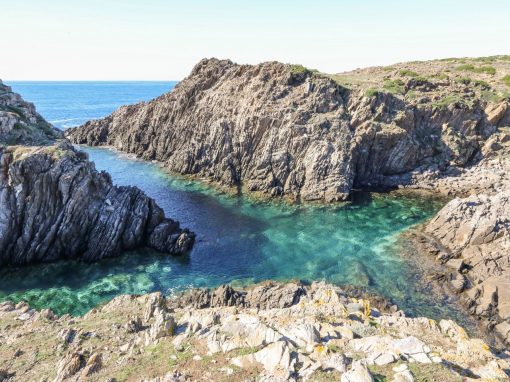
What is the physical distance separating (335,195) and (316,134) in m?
12.2

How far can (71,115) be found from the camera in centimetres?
15000

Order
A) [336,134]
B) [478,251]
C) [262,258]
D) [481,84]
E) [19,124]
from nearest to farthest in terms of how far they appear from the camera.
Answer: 1. [478,251]
2. [262,258]
3. [19,124]
4. [336,134]
5. [481,84]

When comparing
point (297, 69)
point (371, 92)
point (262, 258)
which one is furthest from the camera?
point (297, 69)

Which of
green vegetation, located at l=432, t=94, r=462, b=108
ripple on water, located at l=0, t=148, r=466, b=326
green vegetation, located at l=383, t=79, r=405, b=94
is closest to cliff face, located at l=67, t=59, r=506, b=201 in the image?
green vegetation, located at l=432, t=94, r=462, b=108

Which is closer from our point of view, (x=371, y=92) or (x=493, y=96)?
(x=371, y=92)

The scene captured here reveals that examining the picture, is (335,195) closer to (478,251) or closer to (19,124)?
(478,251)

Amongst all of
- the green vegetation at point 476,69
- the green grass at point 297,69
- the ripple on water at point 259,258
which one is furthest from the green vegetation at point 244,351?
the green vegetation at point 476,69

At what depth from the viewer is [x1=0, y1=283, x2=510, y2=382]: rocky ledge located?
15.5 metres

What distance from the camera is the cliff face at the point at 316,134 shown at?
61.7 metres

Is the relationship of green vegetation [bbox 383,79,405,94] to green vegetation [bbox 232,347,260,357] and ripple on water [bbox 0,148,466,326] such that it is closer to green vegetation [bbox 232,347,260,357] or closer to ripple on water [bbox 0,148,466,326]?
ripple on water [bbox 0,148,466,326]

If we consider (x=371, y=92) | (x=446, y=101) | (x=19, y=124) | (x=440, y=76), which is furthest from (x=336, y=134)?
(x=19, y=124)

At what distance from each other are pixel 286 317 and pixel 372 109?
5618 cm

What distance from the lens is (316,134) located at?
2472 inches

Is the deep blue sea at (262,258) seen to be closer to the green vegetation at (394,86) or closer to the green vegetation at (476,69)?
the green vegetation at (394,86)
